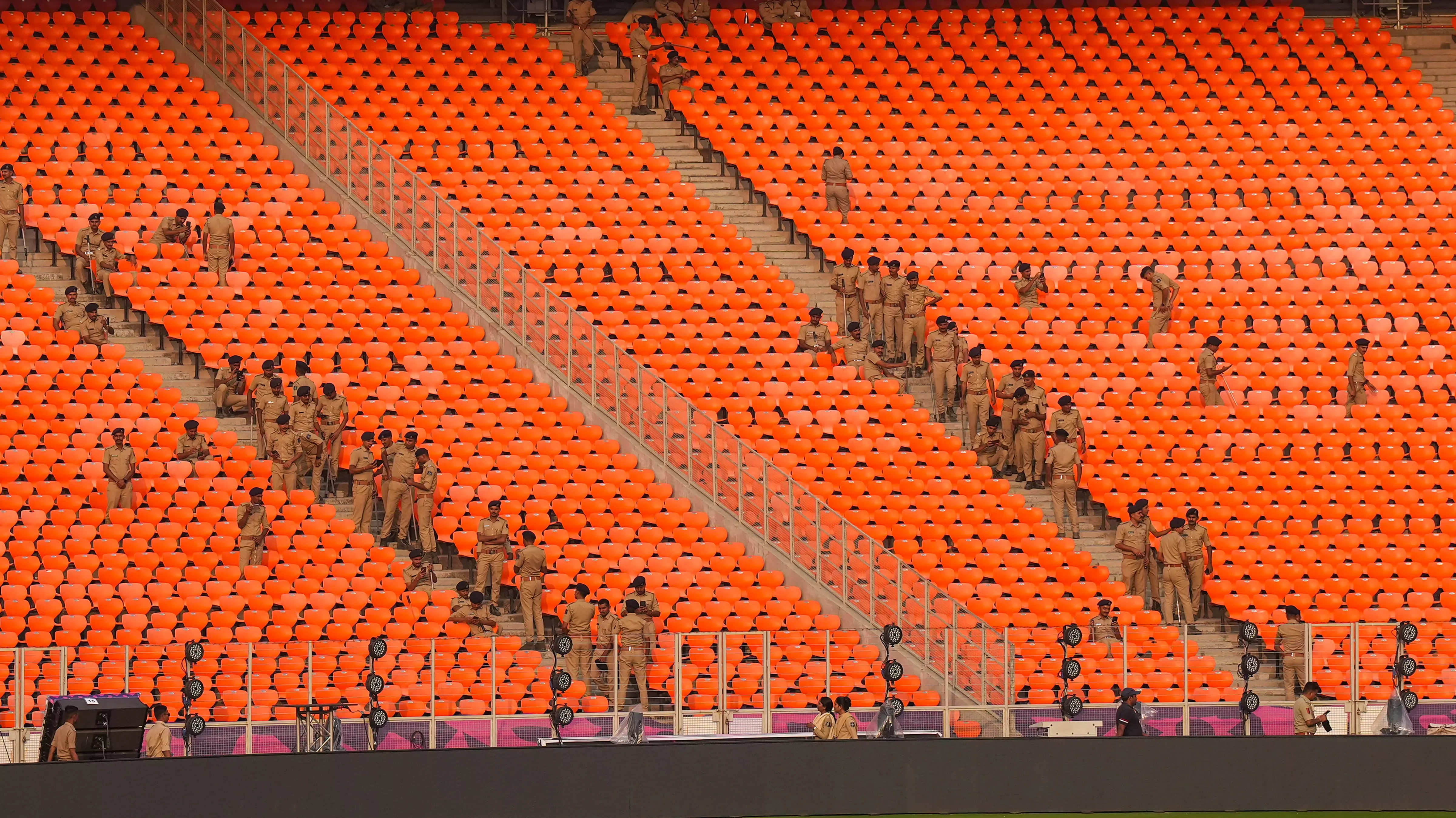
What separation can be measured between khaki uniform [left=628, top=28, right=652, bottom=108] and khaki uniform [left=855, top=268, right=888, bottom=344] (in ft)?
15.0

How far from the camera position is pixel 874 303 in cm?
2559

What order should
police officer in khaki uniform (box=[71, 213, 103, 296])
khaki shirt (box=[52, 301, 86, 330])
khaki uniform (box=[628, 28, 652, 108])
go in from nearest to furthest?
khaki shirt (box=[52, 301, 86, 330]) < police officer in khaki uniform (box=[71, 213, 103, 296]) < khaki uniform (box=[628, 28, 652, 108])

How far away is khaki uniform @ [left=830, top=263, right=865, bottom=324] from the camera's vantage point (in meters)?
25.8

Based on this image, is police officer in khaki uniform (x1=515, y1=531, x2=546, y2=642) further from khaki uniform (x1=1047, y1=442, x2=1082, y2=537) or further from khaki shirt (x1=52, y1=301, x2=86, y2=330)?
khaki shirt (x1=52, y1=301, x2=86, y2=330)

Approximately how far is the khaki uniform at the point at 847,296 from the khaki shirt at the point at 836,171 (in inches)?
70.1

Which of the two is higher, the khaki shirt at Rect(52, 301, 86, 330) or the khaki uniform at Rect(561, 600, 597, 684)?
the khaki shirt at Rect(52, 301, 86, 330)

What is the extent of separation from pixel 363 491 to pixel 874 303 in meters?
6.36

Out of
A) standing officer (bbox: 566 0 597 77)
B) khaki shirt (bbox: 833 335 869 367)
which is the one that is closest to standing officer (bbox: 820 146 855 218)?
khaki shirt (bbox: 833 335 869 367)

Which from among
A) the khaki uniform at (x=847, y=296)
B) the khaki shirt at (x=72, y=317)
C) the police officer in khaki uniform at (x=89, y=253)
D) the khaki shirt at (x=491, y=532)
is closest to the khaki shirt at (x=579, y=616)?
the khaki shirt at (x=491, y=532)

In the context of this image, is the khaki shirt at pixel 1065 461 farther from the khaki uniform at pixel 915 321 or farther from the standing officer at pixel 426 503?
the standing officer at pixel 426 503

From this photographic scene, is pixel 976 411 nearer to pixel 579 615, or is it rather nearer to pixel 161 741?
pixel 579 615

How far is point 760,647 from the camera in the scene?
1902 centimetres

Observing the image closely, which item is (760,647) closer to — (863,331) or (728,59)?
(863,331)

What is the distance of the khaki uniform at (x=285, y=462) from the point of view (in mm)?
22688
